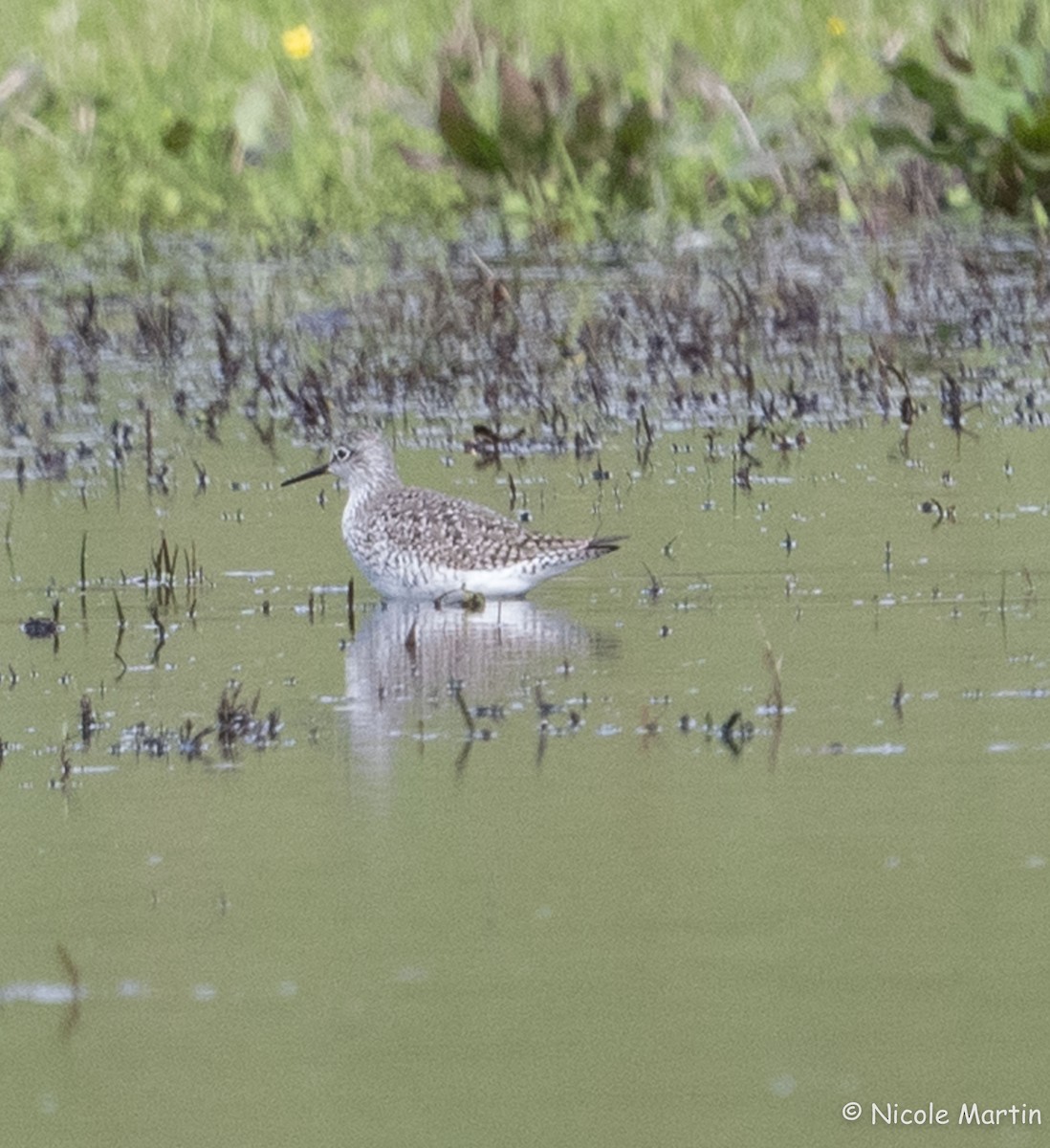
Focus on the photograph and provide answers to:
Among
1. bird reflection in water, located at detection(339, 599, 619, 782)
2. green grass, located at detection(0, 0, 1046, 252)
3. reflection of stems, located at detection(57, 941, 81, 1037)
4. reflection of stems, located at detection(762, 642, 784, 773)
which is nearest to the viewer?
reflection of stems, located at detection(57, 941, 81, 1037)

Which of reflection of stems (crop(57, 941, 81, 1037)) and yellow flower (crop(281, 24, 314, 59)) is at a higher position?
yellow flower (crop(281, 24, 314, 59))

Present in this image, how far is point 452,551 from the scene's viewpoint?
7.93 meters

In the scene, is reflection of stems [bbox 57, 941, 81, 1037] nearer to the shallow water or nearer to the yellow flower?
the shallow water

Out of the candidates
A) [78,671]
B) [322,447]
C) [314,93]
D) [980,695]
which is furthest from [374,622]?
[314,93]

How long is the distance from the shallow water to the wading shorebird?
9cm

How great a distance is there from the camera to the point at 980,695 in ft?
20.5

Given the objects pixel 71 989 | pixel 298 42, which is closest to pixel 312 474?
pixel 71 989

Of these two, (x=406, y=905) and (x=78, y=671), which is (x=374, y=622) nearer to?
(x=78, y=671)

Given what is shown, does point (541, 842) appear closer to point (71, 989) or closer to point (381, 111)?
point (71, 989)


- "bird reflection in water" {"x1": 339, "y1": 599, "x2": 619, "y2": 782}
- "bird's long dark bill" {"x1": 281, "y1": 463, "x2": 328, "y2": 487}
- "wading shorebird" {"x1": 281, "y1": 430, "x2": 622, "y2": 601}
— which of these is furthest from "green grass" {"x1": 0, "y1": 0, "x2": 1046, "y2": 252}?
"bird reflection in water" {"x1": 339, "y1": 599, "x2": 619, "y2": 782}

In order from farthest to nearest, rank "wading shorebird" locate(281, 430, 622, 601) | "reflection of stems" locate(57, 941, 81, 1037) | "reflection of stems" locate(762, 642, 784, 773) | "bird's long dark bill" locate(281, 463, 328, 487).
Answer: "bird's long dark bill" locate(281, 463, 328, 487)
"wading shorebird" locate(281, 430, 622, 601)
"reflection of stems" locate(762, 642, 784, 773)
"reflection of stems" locate(57, 941, 81, 1037)

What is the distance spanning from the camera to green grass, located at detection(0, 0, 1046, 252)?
1484 centimetres

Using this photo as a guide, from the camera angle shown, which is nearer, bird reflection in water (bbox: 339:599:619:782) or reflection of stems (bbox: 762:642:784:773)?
reflection of stems (bbox: 762:642:784:773)

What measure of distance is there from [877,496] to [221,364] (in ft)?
10.6
